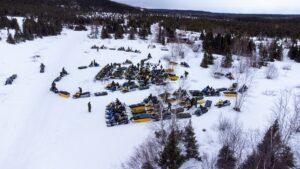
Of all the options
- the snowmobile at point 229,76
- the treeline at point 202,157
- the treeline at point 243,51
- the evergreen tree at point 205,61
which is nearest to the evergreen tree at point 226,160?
the treeline at point 202,157

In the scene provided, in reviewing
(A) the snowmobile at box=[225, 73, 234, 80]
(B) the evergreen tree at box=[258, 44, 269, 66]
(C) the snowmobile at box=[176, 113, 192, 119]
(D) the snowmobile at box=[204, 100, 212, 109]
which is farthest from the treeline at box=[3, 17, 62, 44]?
(B) the evergreen tree at box=[258, 44, 269, 66]

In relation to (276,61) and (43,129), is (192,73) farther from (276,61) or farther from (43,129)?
(43,129)

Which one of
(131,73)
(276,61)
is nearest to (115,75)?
(131,73)

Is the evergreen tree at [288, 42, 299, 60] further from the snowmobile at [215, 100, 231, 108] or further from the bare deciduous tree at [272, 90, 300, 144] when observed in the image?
the snowmobile at [215, 100, 231, 108]

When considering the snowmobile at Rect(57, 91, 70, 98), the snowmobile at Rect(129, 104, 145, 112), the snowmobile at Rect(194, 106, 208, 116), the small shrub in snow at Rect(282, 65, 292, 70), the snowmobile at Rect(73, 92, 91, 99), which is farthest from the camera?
the small shrub in snow at Rect(282, 65, 292, 70)

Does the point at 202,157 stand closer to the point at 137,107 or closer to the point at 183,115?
the point at 183,115

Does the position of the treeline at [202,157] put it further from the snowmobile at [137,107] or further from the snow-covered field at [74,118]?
the snowmobile at [137,107]
